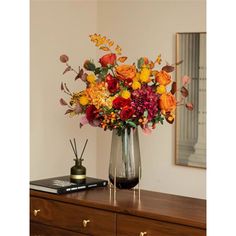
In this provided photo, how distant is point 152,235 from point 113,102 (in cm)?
60

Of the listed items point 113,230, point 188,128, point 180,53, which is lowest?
point 113,230

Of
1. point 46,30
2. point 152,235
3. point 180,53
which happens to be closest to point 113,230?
point 152,235

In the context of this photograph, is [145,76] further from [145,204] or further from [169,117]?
[145,204]

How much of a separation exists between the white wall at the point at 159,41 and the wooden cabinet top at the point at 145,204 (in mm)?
564

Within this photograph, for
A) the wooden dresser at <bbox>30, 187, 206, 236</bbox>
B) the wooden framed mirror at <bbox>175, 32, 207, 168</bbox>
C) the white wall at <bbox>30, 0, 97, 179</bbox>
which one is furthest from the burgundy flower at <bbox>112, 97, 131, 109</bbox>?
the white wall at <bbox>30, 0, 97, 179</bbox>

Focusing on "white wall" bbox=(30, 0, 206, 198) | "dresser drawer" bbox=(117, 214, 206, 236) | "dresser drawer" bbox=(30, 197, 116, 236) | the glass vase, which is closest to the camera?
"dresser drawer" bbox=(117, 214, 206, 236)

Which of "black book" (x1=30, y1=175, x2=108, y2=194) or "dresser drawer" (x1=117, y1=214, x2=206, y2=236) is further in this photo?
"black book" (x1=30, y1=175, x2=108, y2=194)

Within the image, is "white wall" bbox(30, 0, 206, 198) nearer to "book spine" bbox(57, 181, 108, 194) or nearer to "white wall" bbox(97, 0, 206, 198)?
"white wall" bbox(97, 0, 206, 198)

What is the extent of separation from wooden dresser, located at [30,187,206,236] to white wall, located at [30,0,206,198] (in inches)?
23.3

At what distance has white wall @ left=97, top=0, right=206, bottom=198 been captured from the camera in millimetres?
3154

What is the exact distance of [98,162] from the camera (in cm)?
369
